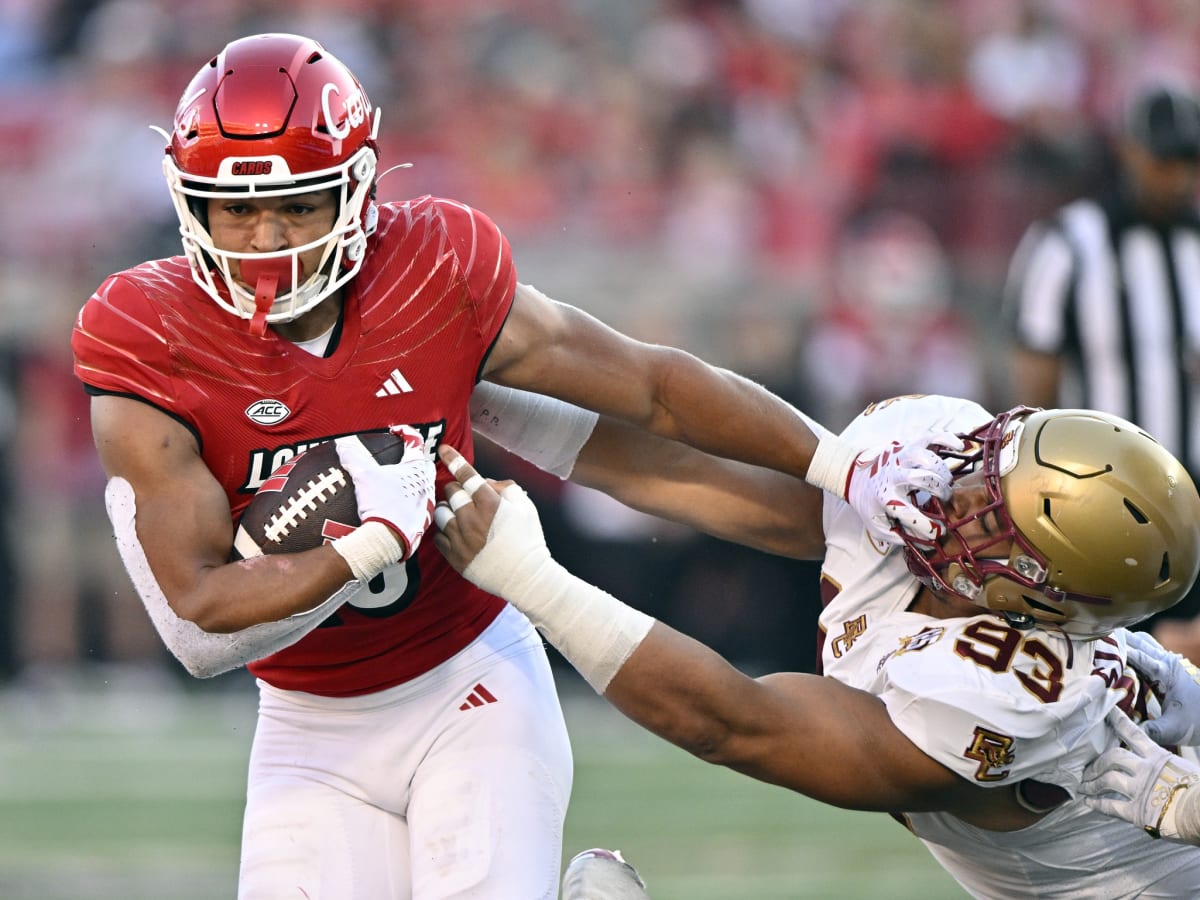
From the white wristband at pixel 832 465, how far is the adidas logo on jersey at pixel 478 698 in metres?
0.73

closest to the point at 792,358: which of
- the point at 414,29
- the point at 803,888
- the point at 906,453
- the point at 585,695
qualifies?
the point at 585,695

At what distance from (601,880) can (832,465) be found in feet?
2.84

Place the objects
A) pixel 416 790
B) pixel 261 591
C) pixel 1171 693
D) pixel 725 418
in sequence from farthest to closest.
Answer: pixel 725 418 < pixel 1171 693 < pixel 416 790 < pixel 261 591

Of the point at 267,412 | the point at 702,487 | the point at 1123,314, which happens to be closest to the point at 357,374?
the point at 267,412

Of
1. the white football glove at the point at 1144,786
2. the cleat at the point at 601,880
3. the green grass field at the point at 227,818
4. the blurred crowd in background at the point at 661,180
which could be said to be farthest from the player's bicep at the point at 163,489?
the blurred crowd in background at the point at 661,180

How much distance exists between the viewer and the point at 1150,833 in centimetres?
280

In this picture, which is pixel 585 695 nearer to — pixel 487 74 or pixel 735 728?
pixel 487 74

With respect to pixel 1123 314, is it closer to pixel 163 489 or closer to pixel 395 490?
pixel 395 490

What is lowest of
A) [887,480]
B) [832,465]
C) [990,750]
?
[990,750]

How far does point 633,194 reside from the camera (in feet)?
29.4

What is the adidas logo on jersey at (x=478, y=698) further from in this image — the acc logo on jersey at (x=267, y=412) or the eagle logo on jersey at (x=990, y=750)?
the eagle logo on jersey at (x=990, y=750)

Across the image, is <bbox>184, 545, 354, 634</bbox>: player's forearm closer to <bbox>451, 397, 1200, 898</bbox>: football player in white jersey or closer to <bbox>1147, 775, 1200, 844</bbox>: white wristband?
<bbox>451, 397, 1200, 898</bbox>: football player in white jersey

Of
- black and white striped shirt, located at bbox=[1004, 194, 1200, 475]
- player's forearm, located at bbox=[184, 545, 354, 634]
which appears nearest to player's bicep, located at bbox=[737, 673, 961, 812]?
player's forearm, located at bbox=[184, 545, 354, 634]

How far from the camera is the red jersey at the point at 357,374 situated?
271 cm
